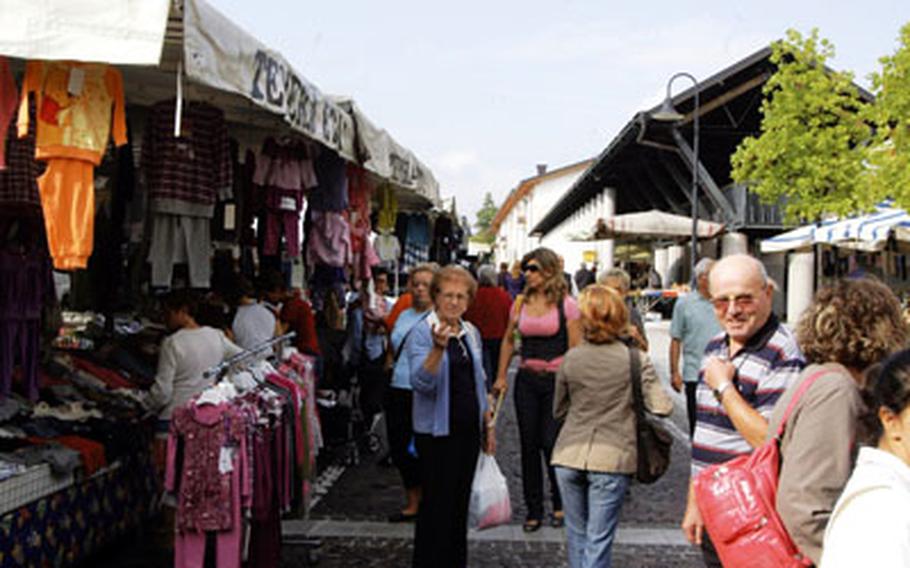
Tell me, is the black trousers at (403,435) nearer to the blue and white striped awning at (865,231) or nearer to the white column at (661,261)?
the blue and white striped awning at (865,231)

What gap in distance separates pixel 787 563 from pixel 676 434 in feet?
24.2

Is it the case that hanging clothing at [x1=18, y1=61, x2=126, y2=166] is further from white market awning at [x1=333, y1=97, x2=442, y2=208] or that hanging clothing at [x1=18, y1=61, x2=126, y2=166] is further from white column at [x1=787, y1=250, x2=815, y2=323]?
white column at [x1=787, y1=250, x2=815, y2=323]

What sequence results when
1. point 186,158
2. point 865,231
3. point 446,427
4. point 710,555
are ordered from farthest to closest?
point 865,231 → point 186,158 → point 446,427 → point 710,555

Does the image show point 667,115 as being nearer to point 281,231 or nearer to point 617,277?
point 617,277

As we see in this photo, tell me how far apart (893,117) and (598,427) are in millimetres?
14829

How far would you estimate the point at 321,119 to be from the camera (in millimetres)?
5699

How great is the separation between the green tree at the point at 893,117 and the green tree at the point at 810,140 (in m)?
0.63

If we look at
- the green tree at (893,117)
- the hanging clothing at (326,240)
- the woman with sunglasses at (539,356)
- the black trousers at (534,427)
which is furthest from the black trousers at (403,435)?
the green tree at (893,117)

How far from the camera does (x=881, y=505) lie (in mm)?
1660

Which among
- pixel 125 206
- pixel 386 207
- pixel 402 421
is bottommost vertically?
pixel 402 421

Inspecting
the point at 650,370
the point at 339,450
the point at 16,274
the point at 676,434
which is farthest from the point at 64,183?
the point at 676,434

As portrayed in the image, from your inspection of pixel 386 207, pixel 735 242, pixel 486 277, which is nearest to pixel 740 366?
pixel 486 277

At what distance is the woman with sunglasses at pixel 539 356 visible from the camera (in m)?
5.97

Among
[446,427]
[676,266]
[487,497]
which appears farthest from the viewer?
[676,266]
